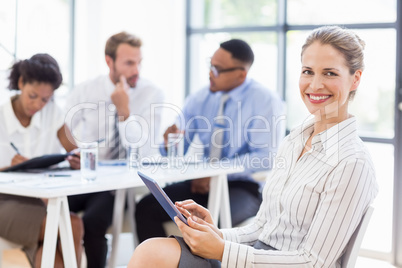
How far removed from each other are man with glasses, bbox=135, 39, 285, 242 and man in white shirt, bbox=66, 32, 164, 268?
0.64 ft

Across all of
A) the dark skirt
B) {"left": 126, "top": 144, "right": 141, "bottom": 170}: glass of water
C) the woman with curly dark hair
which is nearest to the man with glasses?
{"left": 126, "top": 144, "right": 141, "bottom": 170}: glass of water

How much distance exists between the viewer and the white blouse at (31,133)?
258cm

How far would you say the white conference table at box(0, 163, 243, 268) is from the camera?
195 cm

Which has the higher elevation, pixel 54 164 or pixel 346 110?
pixel 346 110

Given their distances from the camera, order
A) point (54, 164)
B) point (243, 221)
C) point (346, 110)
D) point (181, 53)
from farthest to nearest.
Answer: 1. point (181, 53)
2. point (243, 221)
3. point (54, 164)
4. point (346, 110)

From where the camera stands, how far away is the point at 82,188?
2.00m

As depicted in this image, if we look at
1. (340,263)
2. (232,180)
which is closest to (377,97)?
(232,180)

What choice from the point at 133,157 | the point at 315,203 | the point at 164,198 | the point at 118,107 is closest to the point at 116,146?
the point at 118,107

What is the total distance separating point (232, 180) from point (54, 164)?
987mm

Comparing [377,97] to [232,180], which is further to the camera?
[377,97]

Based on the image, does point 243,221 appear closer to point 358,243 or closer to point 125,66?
point 125,66

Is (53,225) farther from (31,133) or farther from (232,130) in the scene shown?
(232,130)

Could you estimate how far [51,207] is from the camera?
1.95 m

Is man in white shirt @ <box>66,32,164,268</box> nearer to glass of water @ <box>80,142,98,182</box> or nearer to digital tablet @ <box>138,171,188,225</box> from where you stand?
glass of water @ <box>80,142,98,182</box>
